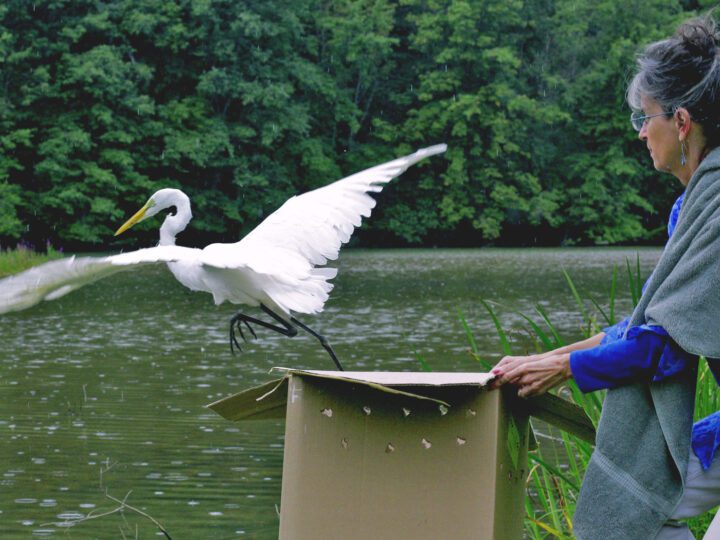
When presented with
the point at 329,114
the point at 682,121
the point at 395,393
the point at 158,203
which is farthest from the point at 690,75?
the point at 329,114

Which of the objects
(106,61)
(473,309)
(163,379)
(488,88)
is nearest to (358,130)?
(488,88)

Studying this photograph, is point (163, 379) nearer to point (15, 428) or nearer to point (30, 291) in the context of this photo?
point (15, 428)

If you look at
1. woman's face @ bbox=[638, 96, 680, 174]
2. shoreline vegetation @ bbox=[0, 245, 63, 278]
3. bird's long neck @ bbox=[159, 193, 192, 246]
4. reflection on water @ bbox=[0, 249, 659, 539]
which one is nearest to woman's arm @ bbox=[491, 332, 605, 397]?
woman's face @ bbox=[638, 96, 680, 174]

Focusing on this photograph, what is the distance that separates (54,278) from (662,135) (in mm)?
2491

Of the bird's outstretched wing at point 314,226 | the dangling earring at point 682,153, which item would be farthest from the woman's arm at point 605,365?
the bird's outstretched wing at point 314,226

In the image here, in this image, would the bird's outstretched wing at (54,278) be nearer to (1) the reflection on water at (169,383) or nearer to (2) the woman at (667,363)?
(1) the reflection on water at (169,383)

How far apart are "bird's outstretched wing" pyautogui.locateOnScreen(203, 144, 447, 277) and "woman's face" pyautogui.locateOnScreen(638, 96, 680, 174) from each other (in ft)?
11.4

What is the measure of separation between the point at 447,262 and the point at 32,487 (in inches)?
994

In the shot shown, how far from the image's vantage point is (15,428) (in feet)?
28.5

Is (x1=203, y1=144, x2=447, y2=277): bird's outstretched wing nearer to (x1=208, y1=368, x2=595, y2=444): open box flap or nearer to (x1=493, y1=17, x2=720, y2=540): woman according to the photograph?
(x1=208, y1=368, x2=595, y2=444): open box flap

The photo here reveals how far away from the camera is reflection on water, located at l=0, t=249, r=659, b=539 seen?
21.5 feet

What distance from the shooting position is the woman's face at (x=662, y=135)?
2031 millimetres

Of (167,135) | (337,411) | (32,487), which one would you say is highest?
(167,135)

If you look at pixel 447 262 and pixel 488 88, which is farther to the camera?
pixel 488 88
